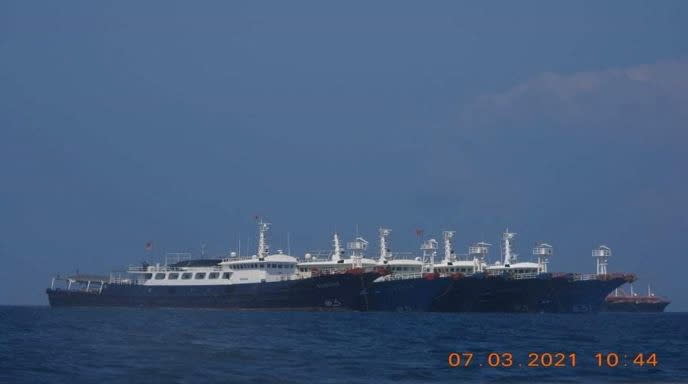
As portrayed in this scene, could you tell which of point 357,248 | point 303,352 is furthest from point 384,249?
point 303,352

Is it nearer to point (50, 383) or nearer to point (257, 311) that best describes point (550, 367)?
point (50, 383)

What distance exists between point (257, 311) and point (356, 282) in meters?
11.2

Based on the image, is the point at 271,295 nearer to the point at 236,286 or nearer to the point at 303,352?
the point at 236,286

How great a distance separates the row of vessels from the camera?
338 feet

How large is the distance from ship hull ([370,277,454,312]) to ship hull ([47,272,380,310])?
160cm

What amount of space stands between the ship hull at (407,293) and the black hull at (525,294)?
3.04m

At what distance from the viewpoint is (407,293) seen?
347 feet

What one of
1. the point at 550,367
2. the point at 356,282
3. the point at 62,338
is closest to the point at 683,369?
the point at 550,367

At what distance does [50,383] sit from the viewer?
35.8 m

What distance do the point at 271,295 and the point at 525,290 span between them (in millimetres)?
29211

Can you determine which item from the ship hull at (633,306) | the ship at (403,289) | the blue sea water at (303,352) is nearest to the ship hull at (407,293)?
the ship at (403,289)

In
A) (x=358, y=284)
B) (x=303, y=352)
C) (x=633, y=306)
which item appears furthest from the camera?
(x=633, y=306)

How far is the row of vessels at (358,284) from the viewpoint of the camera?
338ft

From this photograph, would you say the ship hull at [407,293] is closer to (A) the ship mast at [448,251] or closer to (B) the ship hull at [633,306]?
(A) the ship mast at [448,251]
